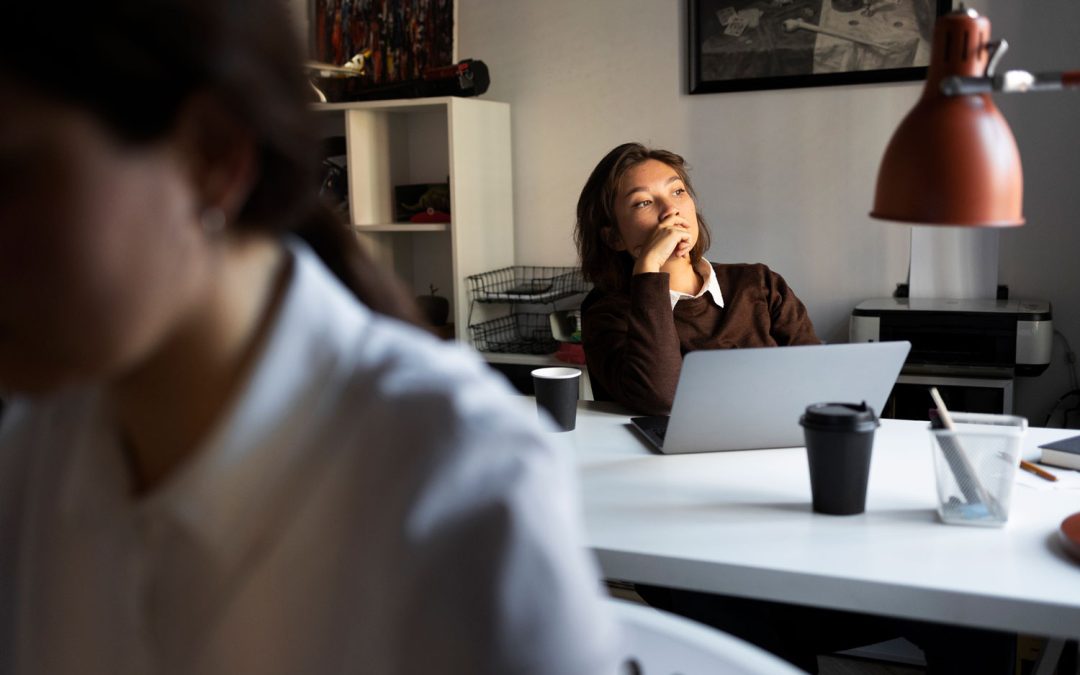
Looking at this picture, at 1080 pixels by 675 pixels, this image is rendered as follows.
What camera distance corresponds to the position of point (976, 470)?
125 cm

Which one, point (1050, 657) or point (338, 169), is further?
point (338, 169)

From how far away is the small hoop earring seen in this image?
1.79 feet

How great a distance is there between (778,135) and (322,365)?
2.90 meters

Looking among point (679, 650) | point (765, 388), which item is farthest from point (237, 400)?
point (765, 388)

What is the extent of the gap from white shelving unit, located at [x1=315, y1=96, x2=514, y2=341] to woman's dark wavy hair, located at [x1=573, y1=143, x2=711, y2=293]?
1.01 meters

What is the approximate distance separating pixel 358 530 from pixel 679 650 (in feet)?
1.15

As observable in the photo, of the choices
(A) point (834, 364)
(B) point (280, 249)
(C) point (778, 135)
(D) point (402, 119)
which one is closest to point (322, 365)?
(B) point (280, 249)

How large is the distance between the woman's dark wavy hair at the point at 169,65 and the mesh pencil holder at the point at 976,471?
97cm

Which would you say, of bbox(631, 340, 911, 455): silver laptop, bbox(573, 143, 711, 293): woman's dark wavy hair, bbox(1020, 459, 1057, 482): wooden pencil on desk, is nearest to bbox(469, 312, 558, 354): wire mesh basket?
bbox(573, 143, 711, 293): woman's dark wavy hair

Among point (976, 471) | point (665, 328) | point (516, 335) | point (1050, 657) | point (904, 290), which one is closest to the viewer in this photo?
point (976, 471)

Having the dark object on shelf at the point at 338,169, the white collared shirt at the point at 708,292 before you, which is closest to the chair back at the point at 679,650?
the white collared shirt at the point at 708,292

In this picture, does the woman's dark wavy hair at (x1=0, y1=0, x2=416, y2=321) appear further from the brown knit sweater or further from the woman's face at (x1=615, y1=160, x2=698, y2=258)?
the woman's face at (x1=615, y1=160, x2=698, y2=258)

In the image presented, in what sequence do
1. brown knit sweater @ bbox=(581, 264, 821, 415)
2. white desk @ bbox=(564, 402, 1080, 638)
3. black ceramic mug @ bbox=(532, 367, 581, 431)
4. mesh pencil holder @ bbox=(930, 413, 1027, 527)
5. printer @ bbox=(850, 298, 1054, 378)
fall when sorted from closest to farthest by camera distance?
white desk @ bbox=(564, 402, 1080, 638) → mesh pencil holder @ bbox=(930, 413, 1027, 527) → black ceramic mug @ bbox=(532, 367, 581, 431) → brown knit sweater @ bbox=(581, 264, 821, 415) → printer @ bbox=(850, 298, 1054, 378)

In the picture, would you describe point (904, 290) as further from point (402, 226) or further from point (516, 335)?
point (402, 226)
